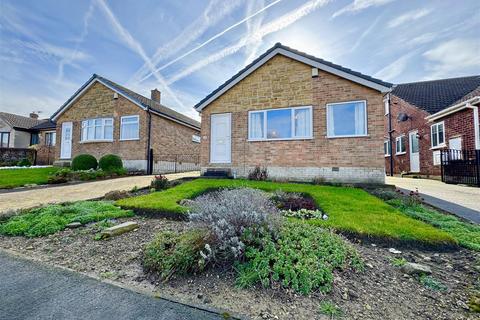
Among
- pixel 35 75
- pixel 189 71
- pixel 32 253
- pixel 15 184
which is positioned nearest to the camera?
pixel 32 253

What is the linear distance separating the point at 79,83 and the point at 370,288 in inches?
841

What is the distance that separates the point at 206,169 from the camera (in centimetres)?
1140

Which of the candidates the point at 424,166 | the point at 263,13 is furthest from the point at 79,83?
the point at 424,166

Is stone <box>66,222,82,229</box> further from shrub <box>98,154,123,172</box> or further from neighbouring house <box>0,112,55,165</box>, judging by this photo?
neighbouring house <box>0,112,55,165</box>

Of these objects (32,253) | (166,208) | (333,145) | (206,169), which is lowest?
(32,253)

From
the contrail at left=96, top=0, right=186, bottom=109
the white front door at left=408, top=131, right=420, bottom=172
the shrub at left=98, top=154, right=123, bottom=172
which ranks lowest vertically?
the shrub at left=98, top=154, right=123, bottom=172

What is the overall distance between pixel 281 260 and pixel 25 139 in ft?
116

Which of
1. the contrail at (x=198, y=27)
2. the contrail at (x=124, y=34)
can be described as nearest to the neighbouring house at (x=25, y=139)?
the contrail at (x=124, y=34)

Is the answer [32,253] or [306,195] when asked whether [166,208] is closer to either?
[32,253]

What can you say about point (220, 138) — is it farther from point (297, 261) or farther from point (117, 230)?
point (297, 261)

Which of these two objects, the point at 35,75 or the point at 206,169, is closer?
the point at 206,169

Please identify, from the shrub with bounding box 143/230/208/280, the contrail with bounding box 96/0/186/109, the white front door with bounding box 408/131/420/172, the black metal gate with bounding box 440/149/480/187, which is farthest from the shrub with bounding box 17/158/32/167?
the white front door with bounding box 408/131/420/172

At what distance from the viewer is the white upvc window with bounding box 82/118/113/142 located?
1614 centimetres

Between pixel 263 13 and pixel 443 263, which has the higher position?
pixel 263 13
